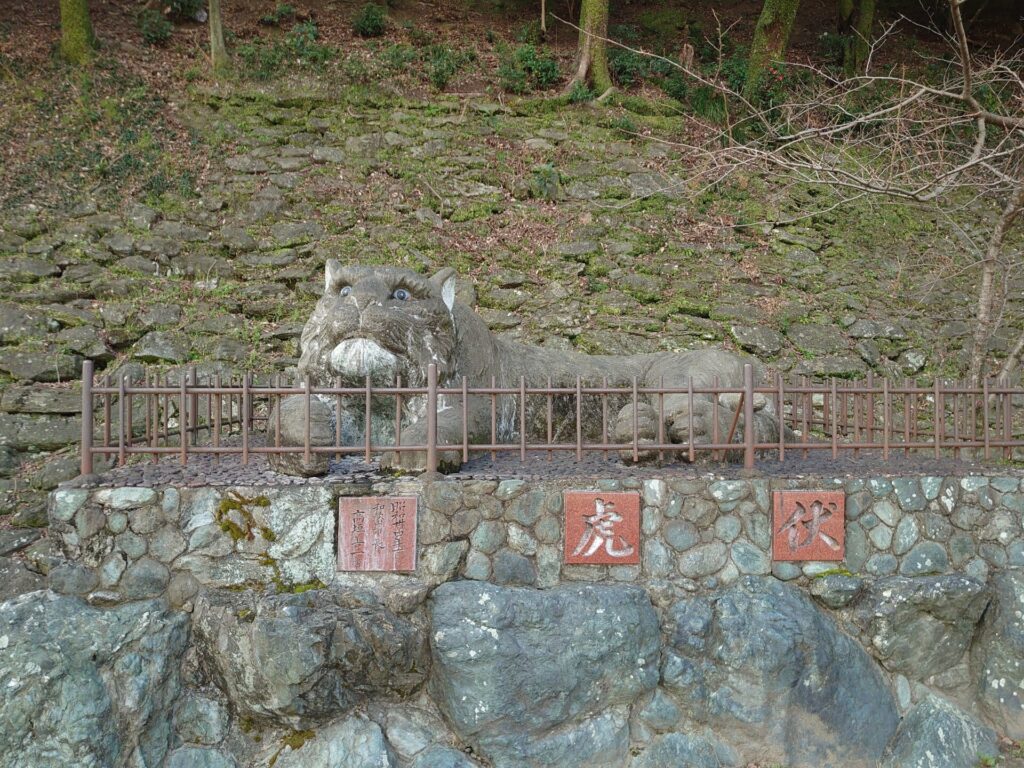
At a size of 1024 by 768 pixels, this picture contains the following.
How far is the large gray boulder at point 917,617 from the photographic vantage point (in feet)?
15.7

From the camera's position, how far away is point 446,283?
5301mm

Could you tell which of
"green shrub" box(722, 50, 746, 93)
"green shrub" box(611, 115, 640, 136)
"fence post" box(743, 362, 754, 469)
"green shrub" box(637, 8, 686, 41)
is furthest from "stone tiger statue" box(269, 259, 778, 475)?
"green shrub" box(637, 8, 686, 41)

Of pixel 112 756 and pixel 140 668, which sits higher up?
pixel 140 668

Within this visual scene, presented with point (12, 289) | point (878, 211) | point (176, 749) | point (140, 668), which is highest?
point (878, 211)

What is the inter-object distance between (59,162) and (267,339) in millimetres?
4431

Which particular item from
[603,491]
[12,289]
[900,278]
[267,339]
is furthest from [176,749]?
[900,278]

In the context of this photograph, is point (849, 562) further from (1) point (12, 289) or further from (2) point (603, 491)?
(1) point (12, 289)

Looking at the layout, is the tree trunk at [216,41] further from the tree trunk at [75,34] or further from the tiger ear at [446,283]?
the tiger ear at [446,283]

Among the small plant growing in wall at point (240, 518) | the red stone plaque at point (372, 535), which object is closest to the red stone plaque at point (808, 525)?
the red stone plaque at point (372, 535)

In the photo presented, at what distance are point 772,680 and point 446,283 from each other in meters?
3.09

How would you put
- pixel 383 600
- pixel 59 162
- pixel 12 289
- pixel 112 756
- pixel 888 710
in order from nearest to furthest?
pixel 112 756 → pixel 383 600 → pixel 888 710 → pixel 12 289 → pixel 59 162

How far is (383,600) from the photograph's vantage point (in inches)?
177

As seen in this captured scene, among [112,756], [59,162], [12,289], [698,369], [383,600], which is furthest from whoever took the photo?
[59,162]

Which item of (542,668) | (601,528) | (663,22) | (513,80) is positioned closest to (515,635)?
(542,668)
